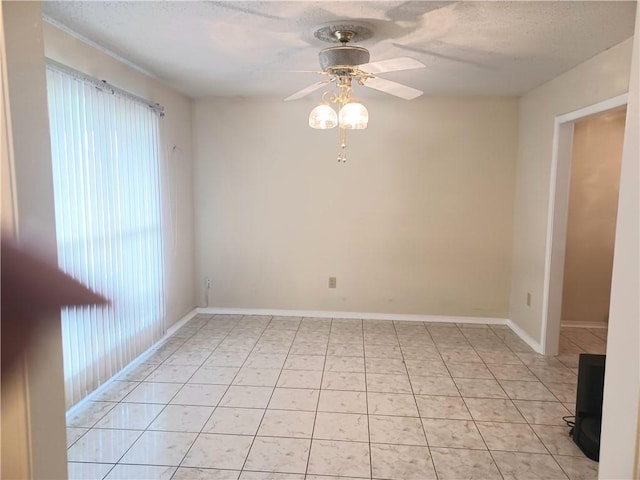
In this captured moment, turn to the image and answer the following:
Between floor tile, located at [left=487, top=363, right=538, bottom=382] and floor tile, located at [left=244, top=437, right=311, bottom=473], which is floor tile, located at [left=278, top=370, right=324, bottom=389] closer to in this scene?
floor tile, located at [left=244, top=437, right=311, bottom=473]

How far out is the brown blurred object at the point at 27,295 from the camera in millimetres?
353

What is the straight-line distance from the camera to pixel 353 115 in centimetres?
220

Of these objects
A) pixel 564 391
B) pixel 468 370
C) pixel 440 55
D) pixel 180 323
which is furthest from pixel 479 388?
pixel 180 323

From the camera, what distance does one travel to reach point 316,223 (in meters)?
4.43

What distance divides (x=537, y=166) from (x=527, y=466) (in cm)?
256

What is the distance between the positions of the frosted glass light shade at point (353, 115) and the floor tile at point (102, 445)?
6.79 ft

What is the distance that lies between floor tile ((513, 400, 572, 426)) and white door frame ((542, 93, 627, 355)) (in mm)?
921

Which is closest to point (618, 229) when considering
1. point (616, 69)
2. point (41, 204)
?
point (41, 204)

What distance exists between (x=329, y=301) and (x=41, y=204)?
3.83 m

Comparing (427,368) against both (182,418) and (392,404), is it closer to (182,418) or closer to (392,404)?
(392,404)

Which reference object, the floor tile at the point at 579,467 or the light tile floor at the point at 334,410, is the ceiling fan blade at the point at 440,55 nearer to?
the light tile floor at the point at 334,410

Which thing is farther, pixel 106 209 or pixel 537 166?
pixel 537 166

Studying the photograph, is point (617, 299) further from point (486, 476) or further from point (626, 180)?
point (486, 476)

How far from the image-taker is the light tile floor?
6.97ft
